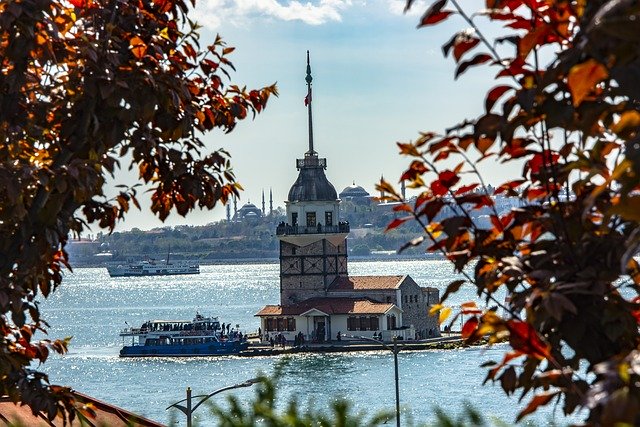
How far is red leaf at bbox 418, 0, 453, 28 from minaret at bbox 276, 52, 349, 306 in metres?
70.1

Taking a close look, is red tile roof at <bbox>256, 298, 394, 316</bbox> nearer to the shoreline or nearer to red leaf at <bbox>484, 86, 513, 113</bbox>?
the shoreline

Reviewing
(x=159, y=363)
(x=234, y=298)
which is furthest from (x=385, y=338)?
(x=234, y=298)

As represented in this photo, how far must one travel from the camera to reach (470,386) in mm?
52250

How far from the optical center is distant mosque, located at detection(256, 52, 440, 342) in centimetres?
7050

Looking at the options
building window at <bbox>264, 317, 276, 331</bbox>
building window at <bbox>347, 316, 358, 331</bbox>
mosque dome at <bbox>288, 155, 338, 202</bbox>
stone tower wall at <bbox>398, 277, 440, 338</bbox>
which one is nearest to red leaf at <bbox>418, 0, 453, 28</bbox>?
building window at <bbox>347, 316, 358, 331</bbox>

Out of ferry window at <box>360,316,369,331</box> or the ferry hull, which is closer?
ferry window at <box>360,316,369,331</box>

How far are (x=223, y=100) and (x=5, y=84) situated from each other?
1.19m

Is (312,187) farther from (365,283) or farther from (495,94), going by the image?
(495,94)

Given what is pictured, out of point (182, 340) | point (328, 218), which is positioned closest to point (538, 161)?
point (328, 218)

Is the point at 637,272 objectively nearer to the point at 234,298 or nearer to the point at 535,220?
the point at 535,220

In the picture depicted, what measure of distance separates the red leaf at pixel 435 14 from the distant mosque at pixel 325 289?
218 feet

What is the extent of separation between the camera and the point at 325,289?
73.6m

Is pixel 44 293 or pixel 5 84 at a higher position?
pixel 5 84

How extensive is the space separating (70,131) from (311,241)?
6918cm
